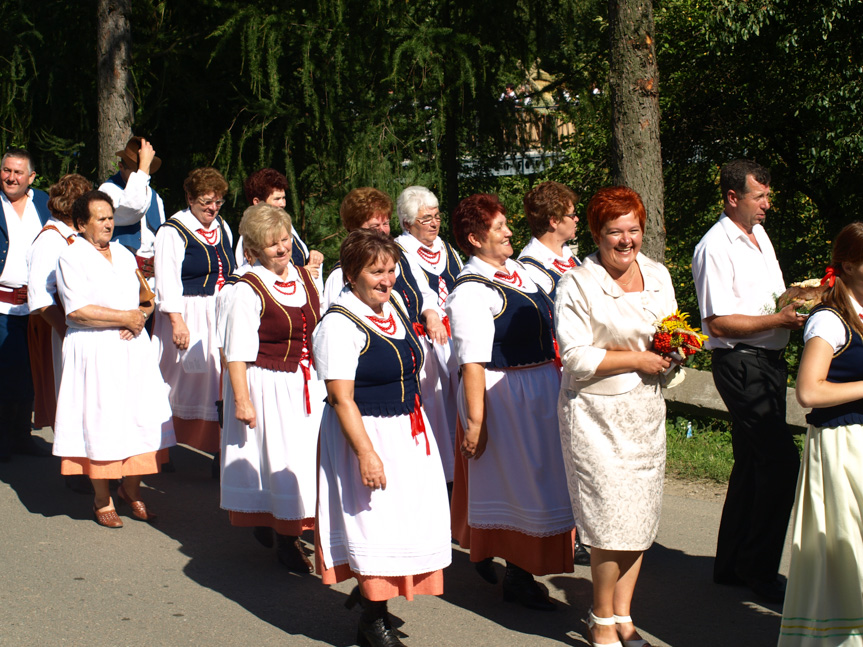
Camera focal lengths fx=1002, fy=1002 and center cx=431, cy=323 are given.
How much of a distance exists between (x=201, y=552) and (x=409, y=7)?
5.75 metres

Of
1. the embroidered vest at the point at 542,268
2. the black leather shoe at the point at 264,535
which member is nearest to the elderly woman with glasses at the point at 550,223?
the embroidered vest at the point at 542,268

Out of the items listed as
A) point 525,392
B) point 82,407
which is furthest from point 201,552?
point 525,392

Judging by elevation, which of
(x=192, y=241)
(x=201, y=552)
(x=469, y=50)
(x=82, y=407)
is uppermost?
(x=469, y=50)

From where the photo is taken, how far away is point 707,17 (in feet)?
30.9

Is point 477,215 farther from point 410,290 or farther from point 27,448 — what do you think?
point 27,448

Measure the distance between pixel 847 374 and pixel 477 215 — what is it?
1942 mm

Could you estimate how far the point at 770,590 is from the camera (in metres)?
4.86

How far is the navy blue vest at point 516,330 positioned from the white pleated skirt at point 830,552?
152 cm

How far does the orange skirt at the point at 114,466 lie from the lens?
612 centimetres

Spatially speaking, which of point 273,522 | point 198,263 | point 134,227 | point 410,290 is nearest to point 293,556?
point 273,522

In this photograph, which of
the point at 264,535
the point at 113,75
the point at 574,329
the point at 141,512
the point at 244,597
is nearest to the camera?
the point at 574,329

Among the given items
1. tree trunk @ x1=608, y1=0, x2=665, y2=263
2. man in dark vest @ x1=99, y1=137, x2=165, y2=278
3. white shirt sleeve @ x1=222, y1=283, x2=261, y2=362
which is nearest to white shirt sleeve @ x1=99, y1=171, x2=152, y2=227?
man in dark vest @ x1=99, y1=137, x2=165, y2=278

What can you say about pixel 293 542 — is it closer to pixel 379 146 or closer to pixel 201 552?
pixel 201 552

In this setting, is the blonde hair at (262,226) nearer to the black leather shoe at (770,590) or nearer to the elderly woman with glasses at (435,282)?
the elderly woman with glasses at (435,282)
